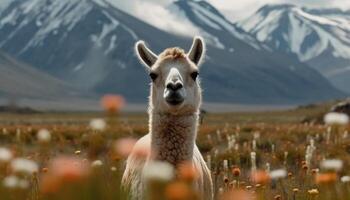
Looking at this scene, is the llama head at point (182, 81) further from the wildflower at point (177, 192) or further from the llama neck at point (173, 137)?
the wildflower at point (177, 192)

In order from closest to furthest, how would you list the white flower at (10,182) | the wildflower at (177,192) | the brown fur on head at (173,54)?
the wildflower at (177,192)
the white flower at (10,182)
the brown fur on head at (173,54)

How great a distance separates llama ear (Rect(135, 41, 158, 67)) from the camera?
25.8 feet

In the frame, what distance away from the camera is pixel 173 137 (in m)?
6.81

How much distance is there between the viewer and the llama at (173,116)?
6.45m

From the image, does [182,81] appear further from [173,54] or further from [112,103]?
[112,103]

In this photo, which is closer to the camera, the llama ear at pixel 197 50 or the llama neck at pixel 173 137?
the llama neck at pixel 173 137

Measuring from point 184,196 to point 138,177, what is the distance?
430cm

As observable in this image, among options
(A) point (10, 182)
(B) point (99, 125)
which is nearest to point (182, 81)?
(B) point (99, 125)

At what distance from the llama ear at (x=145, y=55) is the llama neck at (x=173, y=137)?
2.94 ft

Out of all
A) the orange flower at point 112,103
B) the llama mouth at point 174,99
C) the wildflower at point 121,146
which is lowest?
the wildflower at point 121,146

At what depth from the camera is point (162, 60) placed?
23.5 feet

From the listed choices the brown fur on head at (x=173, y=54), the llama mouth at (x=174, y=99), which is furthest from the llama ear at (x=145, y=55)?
the llama mouth at (x=174, y=99)

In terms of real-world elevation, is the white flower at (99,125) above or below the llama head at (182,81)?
below

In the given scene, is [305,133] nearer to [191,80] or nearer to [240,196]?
[191,80]
